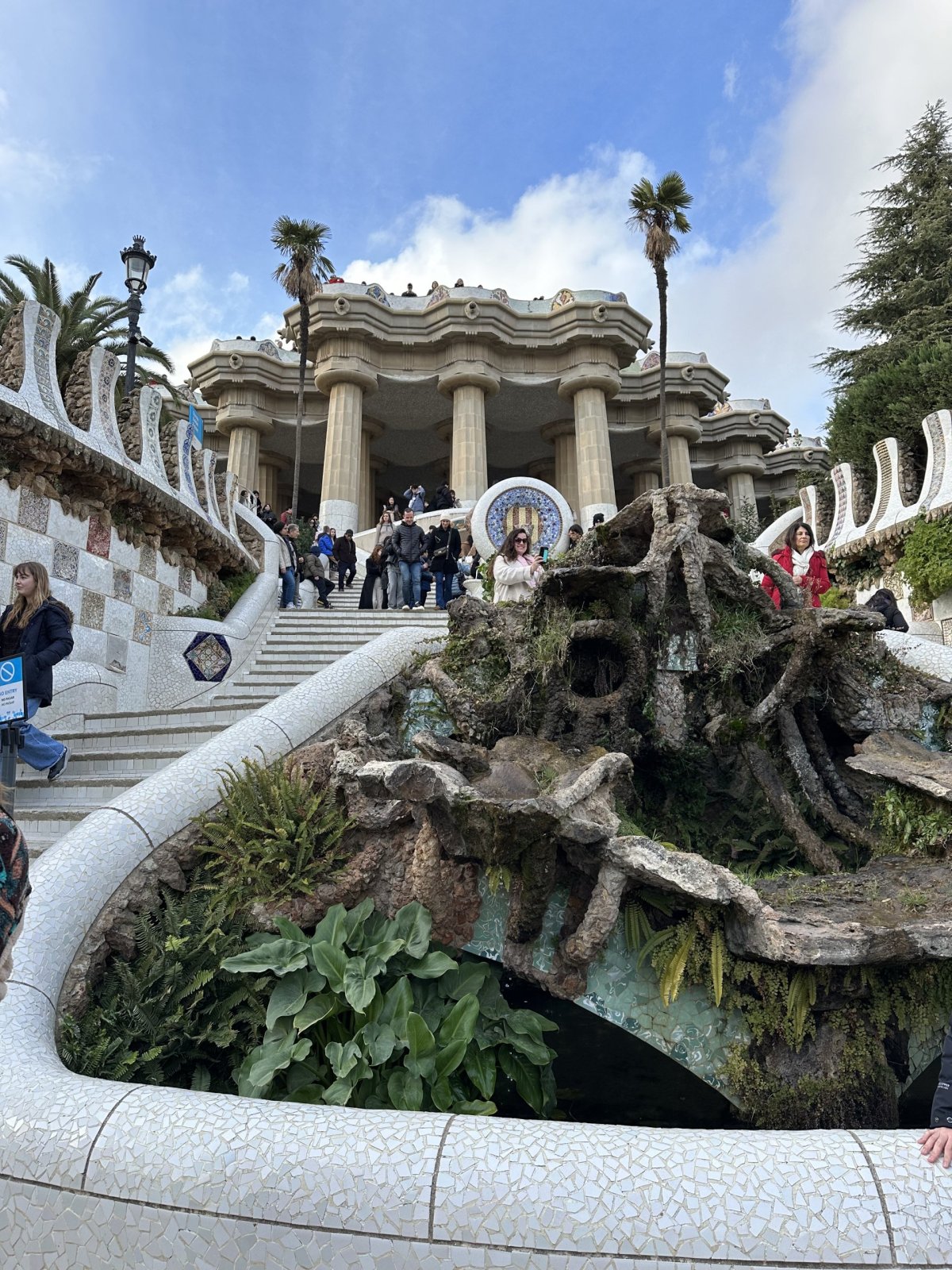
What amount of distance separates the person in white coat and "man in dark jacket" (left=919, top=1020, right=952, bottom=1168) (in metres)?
5.30

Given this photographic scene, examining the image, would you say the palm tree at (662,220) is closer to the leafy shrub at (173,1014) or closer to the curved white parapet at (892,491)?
the curved white parapet at (892,491)

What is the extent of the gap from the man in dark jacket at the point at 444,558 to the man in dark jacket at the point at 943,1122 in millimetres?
12026

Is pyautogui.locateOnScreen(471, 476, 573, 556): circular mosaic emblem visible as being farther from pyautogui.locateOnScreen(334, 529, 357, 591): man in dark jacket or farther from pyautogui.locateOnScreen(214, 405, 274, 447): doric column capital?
pyautogui.locateOnScreen(214, 405, 274, 447): doric column capital

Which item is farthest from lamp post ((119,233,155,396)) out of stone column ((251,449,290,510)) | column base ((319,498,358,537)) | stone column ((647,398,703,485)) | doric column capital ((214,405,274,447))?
stone column ((647,398,703,485))

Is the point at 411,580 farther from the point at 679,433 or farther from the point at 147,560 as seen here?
the point at 679,433

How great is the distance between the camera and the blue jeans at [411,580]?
Answer: 44.5ft

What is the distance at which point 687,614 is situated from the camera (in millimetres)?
5504

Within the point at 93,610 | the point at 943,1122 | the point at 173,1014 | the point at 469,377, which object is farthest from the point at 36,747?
the point at 469,377

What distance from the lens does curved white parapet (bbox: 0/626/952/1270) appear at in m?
2.17

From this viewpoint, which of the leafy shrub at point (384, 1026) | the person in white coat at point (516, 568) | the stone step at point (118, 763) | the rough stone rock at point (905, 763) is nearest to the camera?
the leafy shrub at point (384, 1026)

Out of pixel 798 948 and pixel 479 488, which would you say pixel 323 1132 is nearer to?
pixel 798 948

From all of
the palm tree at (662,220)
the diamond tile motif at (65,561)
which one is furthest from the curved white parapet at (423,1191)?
the palm tree at (662,220)

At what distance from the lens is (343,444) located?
102 ft

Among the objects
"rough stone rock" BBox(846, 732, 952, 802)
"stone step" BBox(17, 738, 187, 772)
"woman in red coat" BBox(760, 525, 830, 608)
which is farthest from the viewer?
"woman in red coat" BBox(760, 525, 830, 608)
